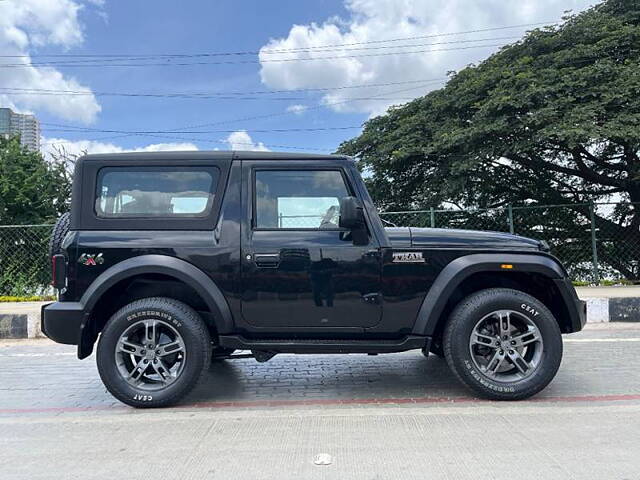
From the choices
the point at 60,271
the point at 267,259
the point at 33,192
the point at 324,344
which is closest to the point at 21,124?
the point at 33,192

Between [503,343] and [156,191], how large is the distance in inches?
123

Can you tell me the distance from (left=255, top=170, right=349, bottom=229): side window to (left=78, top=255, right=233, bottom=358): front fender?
0.69 meters

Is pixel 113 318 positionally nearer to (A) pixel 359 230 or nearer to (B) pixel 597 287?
(A) pixel 359 230

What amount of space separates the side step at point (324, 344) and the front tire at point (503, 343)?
306 mm

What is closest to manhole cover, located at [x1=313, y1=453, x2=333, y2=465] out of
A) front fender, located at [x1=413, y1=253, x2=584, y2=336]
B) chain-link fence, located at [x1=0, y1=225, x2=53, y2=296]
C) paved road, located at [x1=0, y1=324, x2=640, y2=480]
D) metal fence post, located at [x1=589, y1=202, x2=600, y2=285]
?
paved road, located at [x1=0, y1=324, x2=640, y2=480]

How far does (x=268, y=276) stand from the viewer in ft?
13.6

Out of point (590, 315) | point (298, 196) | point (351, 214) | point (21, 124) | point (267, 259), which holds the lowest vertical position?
point (590, 315)

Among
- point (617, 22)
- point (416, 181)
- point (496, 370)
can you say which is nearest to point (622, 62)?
point (617, 22)

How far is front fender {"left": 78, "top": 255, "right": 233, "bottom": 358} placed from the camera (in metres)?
4.09

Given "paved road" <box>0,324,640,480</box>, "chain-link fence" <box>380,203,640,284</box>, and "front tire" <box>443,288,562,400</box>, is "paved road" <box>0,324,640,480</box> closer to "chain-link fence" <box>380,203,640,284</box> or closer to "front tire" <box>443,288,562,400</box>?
"front tire" <box>443,288,562,400</box>

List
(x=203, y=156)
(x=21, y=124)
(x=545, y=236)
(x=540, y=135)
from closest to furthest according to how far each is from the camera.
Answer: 1. (x=203, y=156)
2. (x=545, y=236)
3. (x=540, y=135)
4. (x=21, y=124)

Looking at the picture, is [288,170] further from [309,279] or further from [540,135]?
[540,135]

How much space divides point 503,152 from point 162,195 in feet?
33.6

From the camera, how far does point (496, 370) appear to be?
426cm
